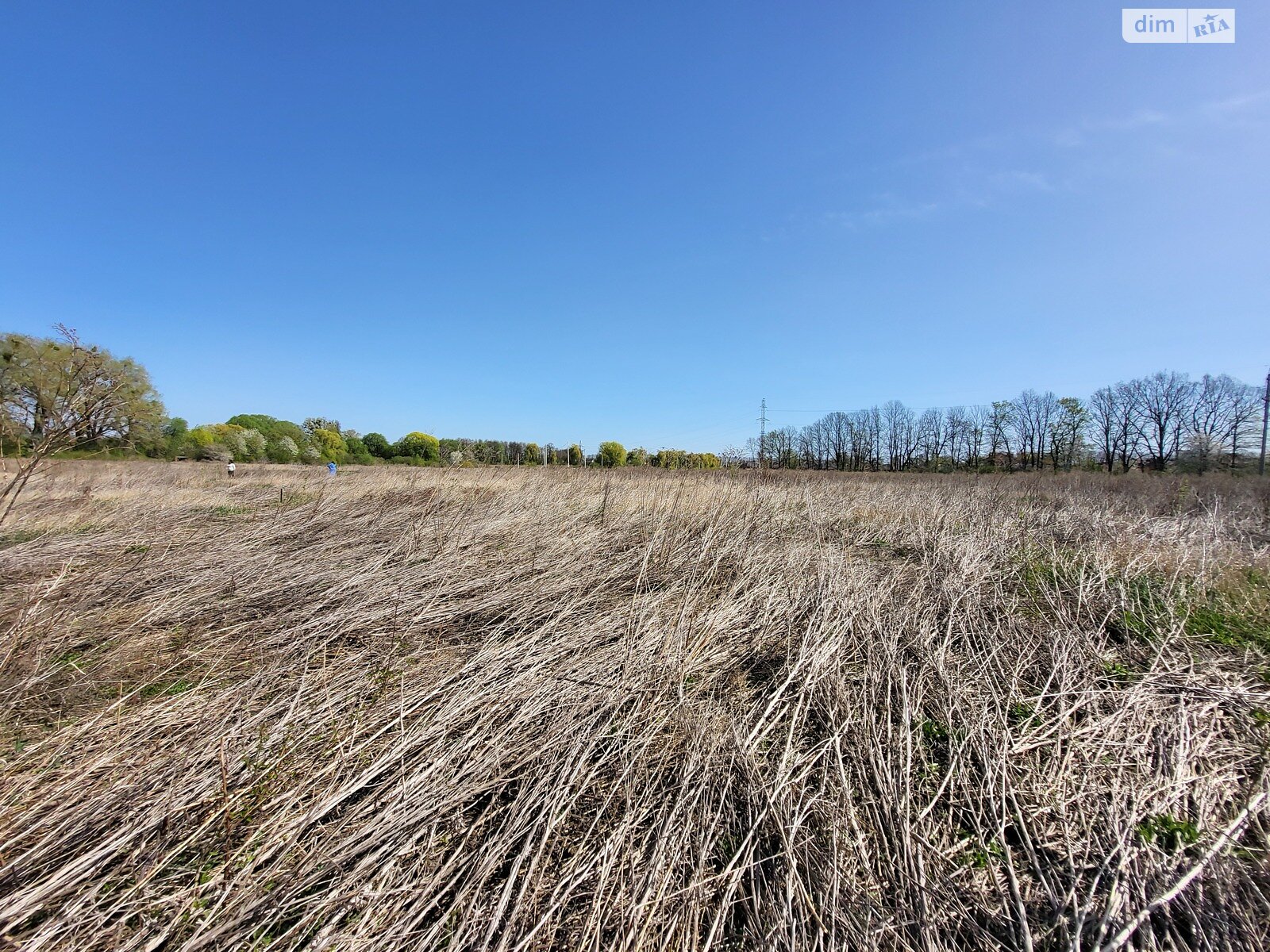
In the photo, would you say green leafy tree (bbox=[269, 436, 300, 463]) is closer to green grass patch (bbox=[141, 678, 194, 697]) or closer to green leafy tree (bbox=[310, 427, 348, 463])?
green leafy tree (bbox=[310, 427, 348, 463])

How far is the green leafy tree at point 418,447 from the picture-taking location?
35.1 m

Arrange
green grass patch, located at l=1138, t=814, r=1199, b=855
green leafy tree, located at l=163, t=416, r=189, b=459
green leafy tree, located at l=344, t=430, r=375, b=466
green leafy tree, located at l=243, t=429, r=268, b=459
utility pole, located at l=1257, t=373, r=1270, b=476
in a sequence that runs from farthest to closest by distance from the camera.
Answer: green leafy tree, located at l=344, t=430, r=375, b=466 < green leafy tree, located at l=243, t=429, r=268, b=459 < green leafy tree, located at l=163, t=416, r=189, b=459 < utility pole, located at l=1257, t=373, r=1270, b=476 < green grass patch, located at l=1138, t=814, r=1199, b=855

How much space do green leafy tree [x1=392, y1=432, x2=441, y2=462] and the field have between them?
33234mm

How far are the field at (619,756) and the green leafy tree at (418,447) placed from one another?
33.2 m

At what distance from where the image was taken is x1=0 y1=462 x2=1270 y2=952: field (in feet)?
4.00

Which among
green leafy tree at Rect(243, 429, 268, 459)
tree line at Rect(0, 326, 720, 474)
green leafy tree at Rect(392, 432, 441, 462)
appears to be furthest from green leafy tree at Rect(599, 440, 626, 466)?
green leafy tree at Rect(243, 429, 268, 459)

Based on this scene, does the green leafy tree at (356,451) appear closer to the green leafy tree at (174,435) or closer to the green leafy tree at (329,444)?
the green leafy tree at (329,444)

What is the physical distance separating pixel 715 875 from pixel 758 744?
666 mm

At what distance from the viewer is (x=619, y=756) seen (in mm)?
1766

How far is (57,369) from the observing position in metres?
2.07

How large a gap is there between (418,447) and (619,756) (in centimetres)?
3862

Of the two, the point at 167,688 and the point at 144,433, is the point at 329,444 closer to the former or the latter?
the point at 144,433

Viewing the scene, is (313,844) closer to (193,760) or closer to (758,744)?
(193,760)

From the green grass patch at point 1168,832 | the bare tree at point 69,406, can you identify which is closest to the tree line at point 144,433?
the bare tree at point 69,406
